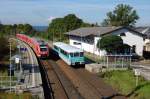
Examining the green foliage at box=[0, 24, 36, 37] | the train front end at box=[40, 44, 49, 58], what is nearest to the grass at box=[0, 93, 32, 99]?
the train front end at box=[40, 44, 49, 58]

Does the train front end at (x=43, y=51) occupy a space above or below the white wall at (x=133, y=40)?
below

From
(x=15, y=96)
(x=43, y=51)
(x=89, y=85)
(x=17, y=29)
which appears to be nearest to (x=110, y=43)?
(x=43, y=51)

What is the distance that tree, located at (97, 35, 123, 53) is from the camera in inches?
1855

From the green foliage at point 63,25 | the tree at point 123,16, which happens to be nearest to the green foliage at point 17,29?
the green foliage at point 63,25

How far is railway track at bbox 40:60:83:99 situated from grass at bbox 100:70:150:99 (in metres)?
3.56

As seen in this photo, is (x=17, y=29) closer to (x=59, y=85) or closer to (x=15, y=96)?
(x=59, y=85)

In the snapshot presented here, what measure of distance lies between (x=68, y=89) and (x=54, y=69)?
12.7 m

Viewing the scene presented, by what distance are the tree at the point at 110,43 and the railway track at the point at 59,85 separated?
7.73m

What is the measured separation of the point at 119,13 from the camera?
308ft

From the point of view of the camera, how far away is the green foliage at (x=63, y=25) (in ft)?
343

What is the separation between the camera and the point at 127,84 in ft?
97.6

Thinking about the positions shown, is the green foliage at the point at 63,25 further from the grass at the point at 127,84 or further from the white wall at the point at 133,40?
the grass at the point at 127,84

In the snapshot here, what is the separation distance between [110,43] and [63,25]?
6114 centimetres

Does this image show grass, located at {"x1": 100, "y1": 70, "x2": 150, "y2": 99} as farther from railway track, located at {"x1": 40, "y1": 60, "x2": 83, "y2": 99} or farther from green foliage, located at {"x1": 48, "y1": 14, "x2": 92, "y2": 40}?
green foliage, located at {"x1": 48, "y1": 14, "x2": 92, "y2": 40}
